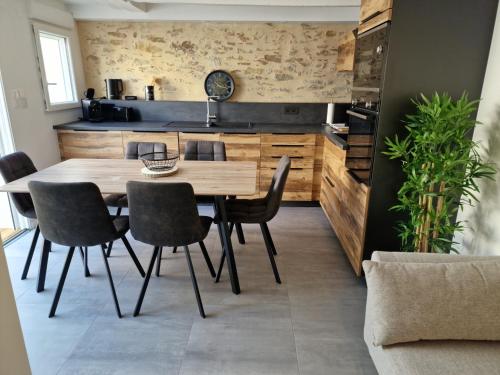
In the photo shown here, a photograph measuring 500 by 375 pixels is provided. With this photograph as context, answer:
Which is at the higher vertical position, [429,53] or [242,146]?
[429,53]

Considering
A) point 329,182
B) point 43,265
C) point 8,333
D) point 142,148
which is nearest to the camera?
point 8,333

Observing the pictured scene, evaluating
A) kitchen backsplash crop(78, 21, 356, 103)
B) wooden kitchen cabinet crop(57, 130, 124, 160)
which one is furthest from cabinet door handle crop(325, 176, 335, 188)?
wooden kitchen cabinet crop(57, 130, 124, 160)

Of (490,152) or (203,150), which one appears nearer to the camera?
(490,152)

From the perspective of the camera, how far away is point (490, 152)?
2078mm

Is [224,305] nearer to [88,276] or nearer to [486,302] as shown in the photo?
[88,276]

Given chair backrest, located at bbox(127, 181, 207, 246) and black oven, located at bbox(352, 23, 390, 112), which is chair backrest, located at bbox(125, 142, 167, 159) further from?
black oven, located at bbox(352, 23, 390, 112)

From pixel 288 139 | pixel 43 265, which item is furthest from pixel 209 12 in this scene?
pixel 43 265

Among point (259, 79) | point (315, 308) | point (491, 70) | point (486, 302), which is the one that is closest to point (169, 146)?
point (259, 79)

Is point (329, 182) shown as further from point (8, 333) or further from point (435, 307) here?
point (8, 333)

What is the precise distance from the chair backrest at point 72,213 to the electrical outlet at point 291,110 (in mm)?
2902

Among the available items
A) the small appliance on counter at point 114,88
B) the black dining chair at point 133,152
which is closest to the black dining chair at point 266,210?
the black dining chair at point 133,152

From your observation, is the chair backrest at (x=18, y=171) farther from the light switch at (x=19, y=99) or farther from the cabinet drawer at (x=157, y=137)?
the cabinet drawer at (x=157, y=137)

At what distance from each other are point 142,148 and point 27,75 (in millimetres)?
1439

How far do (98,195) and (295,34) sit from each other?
10.8ft
